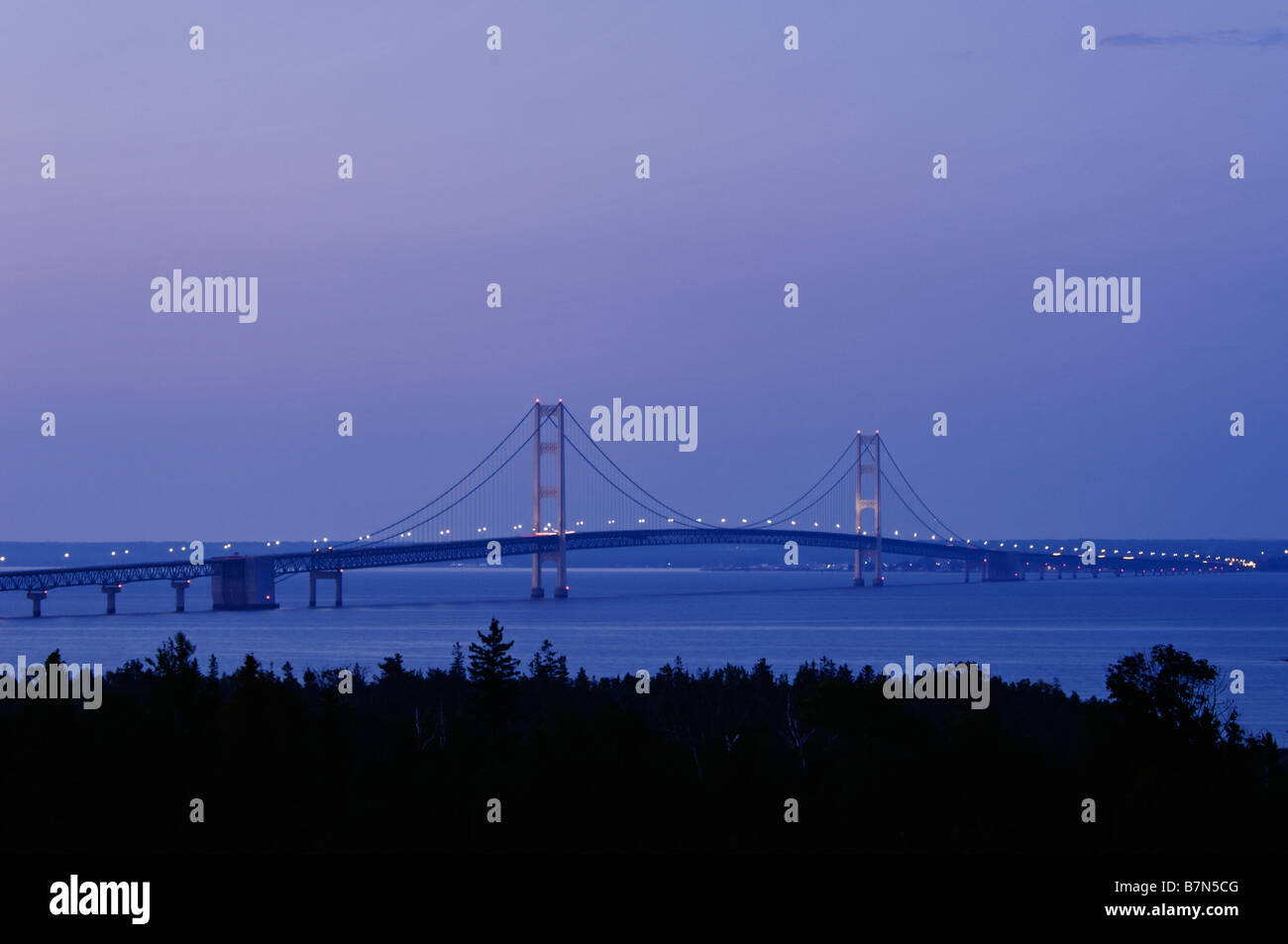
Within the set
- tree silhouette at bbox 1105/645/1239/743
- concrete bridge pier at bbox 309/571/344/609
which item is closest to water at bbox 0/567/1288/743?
concrete bridge pier at bbox 309/571/344/609

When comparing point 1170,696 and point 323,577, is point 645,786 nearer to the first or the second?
point 1170,696

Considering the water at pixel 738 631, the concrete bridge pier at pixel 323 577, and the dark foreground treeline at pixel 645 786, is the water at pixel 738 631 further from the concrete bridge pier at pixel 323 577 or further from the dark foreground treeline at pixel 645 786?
the dark foreground treeline at pixel 645 786

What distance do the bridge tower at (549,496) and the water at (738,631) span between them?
1.67 meters

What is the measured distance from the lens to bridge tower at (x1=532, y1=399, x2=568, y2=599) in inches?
3693

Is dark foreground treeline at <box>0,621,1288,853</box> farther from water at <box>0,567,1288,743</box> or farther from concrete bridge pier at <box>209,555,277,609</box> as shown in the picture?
concrete bridge pier at <box>209,555,277,609</box>

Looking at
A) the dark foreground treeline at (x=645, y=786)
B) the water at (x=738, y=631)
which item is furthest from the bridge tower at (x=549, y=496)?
the dark foreground treeline at (x=645, y=786)

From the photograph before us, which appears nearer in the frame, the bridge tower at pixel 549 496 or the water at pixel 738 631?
the water at pixel 738 631

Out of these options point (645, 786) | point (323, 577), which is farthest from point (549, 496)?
point (645, 786)

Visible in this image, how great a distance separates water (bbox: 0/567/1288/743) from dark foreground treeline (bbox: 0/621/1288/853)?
74.5ft

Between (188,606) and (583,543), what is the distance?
35.9m

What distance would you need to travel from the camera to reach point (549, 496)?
322 feet

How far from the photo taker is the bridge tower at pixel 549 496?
93.8 meters
